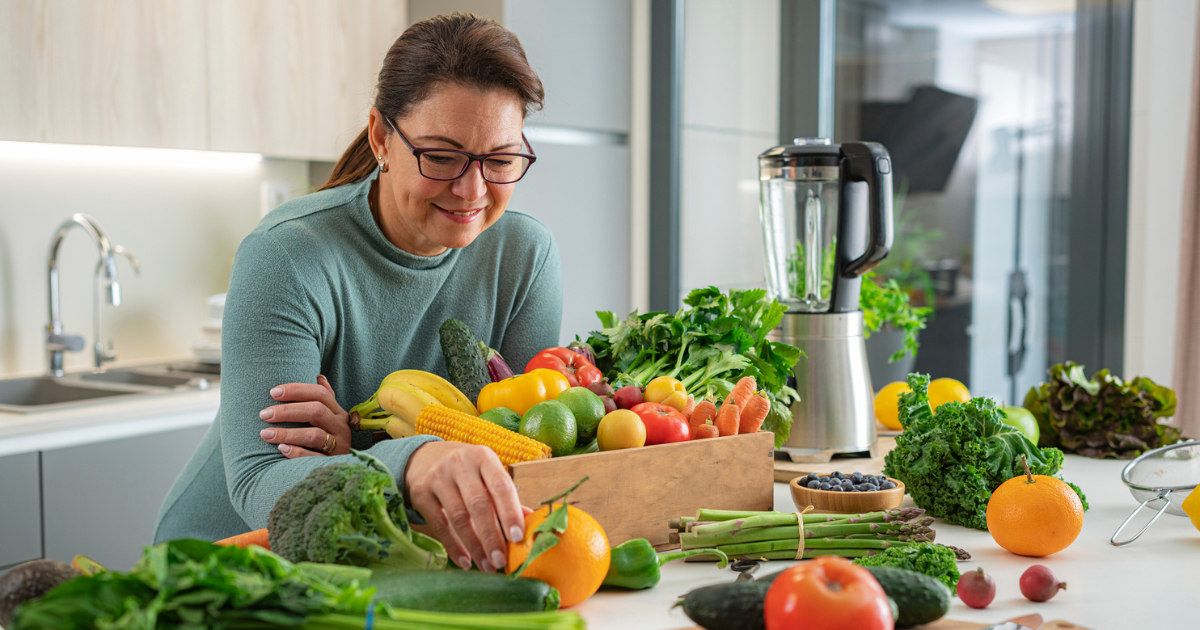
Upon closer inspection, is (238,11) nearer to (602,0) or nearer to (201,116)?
(201,116)

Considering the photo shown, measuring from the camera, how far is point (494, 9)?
3.30m

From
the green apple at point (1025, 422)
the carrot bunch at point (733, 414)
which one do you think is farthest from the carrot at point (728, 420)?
the green apple at point (1025, 422)

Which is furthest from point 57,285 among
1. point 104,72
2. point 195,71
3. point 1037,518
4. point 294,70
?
point 1037,518

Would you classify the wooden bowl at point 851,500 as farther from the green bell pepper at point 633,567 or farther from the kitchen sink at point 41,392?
the kitchen sink at point 41,392

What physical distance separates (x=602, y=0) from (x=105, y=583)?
11.2ft

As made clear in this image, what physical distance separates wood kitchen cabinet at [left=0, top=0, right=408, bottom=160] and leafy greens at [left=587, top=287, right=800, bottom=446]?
1751 millimetres

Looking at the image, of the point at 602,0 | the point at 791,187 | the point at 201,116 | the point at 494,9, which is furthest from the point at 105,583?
the point at 602,0

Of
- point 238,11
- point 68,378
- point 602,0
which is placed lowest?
point 68,378

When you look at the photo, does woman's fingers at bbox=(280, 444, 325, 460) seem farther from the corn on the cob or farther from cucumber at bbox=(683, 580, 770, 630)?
cucumber at bbox=(683, 580, 770, 630)

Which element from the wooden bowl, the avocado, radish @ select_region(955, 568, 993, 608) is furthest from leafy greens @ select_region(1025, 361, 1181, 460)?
the avocado

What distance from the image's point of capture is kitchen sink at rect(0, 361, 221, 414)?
101 inches

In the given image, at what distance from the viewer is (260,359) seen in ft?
4.04

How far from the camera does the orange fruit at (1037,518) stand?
1093 millimetres

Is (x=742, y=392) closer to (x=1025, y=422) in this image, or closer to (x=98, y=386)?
(x=1025, y=422)
